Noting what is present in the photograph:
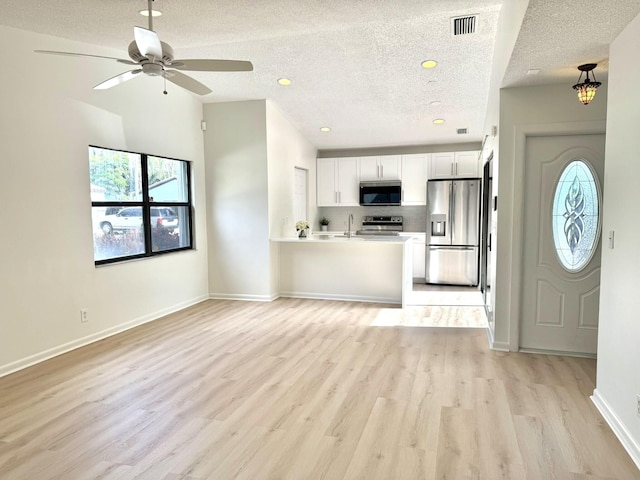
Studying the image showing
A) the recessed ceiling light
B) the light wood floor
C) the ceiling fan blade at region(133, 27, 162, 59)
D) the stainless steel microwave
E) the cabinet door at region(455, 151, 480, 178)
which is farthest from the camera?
the stainless steel microwave

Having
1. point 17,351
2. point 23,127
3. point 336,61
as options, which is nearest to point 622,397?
point 336,61

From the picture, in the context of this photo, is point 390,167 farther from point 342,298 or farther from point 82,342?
point 82,342

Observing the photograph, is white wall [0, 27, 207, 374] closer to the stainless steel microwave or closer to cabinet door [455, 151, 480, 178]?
the stainless steel microwave

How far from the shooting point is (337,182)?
7984 millimetres

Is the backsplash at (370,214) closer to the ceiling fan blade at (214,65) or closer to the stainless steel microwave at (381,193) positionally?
the stainless steel microwave at (381,193)

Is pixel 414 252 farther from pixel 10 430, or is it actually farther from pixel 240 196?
pixel 10 430

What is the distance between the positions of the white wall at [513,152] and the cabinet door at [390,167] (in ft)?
12.5

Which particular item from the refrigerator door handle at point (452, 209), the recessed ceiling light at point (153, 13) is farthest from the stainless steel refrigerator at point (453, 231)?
the recessed ceiling light at point (153, 13)

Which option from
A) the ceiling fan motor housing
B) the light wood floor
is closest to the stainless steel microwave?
the light wood floor

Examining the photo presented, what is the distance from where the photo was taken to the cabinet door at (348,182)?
7879 mm

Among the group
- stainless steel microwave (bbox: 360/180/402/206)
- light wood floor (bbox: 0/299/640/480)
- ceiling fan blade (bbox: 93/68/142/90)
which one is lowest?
light wood floor (bbox: 0/299/640/480)

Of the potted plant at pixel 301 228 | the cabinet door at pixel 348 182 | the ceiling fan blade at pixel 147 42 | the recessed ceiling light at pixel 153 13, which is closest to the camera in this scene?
the ceiling fan blade at pixel 147 42

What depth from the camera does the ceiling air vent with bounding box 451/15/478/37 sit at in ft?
12.2

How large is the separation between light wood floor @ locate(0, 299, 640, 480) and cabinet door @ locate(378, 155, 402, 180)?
382 cm
